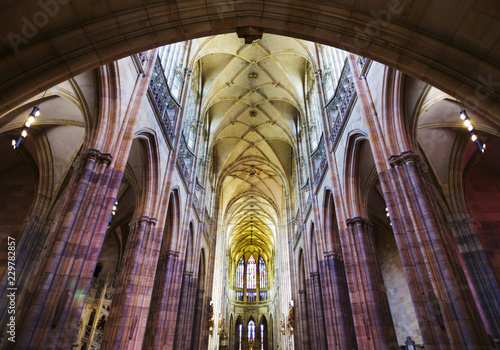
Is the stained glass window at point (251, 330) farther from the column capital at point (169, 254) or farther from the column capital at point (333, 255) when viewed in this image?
the column capital at point (169, 254)

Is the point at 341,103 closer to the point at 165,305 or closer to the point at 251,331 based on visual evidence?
the point at 165,305

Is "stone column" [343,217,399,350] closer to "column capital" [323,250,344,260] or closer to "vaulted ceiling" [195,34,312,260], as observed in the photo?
"column capital" [323,250,344,260]

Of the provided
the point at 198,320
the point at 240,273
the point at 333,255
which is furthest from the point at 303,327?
the point at 240,273

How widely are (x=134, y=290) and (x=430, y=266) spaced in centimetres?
769

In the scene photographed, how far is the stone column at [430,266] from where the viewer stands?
5023 mm

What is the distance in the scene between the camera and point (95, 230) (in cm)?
645

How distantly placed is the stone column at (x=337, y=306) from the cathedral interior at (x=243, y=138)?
0.08 meters

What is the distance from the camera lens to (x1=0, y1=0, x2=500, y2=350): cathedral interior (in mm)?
4207

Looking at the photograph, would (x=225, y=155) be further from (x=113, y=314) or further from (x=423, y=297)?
(x=423, y=297)

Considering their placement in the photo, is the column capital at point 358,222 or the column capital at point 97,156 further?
the column capital at point 358,222

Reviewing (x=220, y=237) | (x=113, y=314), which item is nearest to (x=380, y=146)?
(x=113, y=314)

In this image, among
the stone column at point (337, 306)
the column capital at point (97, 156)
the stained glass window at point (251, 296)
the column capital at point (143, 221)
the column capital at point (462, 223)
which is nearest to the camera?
the column capital at point (97, 156)

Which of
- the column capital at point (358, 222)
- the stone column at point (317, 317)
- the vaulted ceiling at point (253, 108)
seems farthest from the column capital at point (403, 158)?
the vaulted ceiling at point (253, 108)

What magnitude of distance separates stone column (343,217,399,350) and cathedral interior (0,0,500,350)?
5 cm
